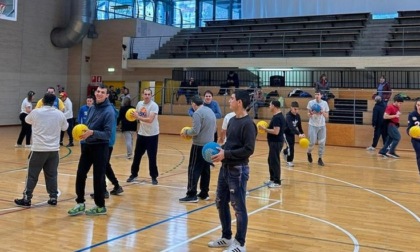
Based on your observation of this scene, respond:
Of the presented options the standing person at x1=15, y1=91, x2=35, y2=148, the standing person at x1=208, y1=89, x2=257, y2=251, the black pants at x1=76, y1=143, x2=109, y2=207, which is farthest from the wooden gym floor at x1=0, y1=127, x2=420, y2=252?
the standing person at x1=15, y1=91, x2=35, y2=148

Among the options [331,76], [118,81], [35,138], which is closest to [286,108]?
[331,76]

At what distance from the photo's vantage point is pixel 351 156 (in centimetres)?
1352

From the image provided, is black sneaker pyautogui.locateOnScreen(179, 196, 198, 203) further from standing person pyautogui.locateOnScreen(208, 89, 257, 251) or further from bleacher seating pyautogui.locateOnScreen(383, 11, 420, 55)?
bleacher seating pyautogui.locateOnScreen(383, 11, 420, 55)

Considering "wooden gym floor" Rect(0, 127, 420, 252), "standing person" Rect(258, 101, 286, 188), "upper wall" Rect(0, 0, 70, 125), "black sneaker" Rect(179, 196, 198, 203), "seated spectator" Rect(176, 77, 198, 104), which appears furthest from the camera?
"upper wall" Rect(0, 0, 70, 125)

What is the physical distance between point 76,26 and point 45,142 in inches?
712

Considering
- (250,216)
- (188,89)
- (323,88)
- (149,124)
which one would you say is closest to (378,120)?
(323,88)

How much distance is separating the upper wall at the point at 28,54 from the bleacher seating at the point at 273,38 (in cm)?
564

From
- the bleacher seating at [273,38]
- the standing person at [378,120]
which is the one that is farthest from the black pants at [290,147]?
the bleacher seating at [273,38]

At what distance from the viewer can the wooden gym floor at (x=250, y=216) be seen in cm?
487

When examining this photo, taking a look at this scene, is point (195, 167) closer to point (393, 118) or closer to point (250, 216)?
point (250, 216)

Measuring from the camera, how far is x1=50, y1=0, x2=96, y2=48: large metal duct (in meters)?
22.5

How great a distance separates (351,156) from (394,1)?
11237mm

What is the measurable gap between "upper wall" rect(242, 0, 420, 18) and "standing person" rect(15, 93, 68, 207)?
19170 millimetres

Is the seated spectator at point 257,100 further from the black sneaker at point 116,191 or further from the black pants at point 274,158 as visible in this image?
the black sneaker at point 116,191
